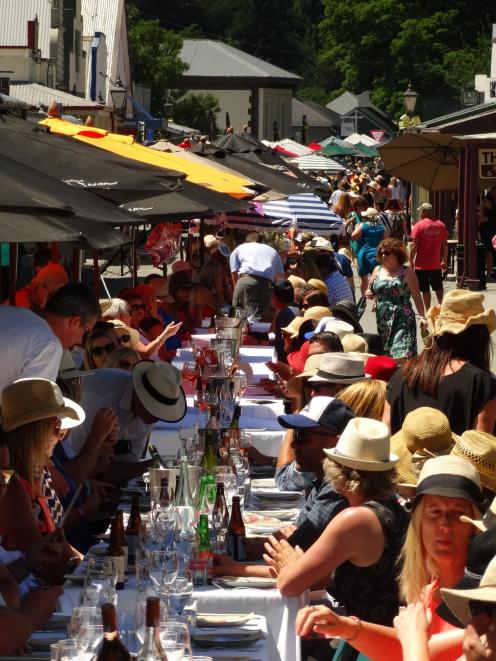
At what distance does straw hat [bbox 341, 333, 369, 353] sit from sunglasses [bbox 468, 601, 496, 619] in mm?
6579

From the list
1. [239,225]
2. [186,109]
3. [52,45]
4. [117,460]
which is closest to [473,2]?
[186,109]

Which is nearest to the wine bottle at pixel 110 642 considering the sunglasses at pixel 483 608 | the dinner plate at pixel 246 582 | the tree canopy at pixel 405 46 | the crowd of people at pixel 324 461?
the crowd of people at pixel 324 461

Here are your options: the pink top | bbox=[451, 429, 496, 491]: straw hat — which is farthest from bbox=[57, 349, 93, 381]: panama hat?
the pink top

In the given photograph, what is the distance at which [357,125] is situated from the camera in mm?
99312

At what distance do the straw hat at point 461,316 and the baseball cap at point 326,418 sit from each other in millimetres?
1116

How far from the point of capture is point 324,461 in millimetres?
5574

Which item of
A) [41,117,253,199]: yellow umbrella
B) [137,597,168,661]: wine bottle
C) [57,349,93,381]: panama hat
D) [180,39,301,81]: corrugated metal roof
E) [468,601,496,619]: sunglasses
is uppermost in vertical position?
[180,39,301,81]: corrugated metal roof

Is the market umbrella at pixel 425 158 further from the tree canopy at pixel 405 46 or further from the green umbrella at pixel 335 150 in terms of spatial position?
the tree canopy at pixel 405 46

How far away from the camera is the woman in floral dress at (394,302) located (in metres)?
13.6

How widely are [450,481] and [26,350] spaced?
119 inches

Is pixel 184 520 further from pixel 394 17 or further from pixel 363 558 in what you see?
pixel 394 17

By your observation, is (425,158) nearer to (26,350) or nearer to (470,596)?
(26,350)

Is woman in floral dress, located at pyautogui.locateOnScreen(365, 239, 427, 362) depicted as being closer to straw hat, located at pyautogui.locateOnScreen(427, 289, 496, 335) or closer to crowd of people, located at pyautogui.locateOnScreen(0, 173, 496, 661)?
crowd of people, located at pyautogui.locateOnScreen(0, 173, 496, 661)

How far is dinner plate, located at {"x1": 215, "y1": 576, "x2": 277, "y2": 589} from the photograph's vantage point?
5.52 m
